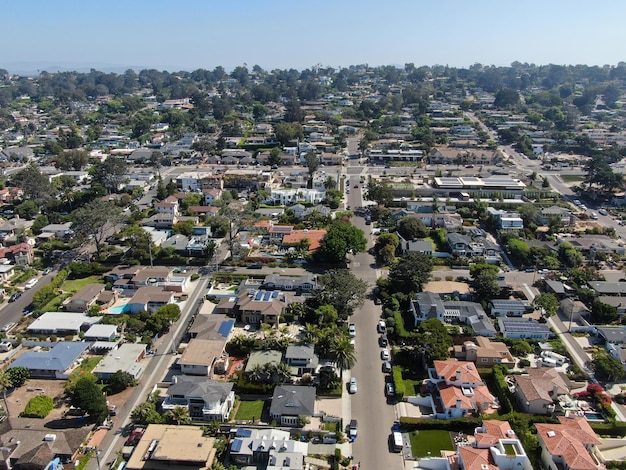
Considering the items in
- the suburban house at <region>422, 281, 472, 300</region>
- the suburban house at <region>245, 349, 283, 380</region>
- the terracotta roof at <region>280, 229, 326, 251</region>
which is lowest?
the suburban house at <region>245, 349, 283, 380</region>

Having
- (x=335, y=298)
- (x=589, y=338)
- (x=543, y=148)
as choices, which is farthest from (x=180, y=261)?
(x=543, y=148)

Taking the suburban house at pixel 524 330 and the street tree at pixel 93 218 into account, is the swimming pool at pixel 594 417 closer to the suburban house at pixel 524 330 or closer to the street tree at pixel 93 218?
the suburban house at pixel 524 330

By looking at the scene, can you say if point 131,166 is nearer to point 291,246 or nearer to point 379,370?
point 291,246

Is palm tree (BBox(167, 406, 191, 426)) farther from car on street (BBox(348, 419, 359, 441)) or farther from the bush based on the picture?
car on street (BBox(348, 419, 359, 441))

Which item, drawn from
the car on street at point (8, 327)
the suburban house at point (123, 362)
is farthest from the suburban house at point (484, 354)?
the car on street at point (8, 327)

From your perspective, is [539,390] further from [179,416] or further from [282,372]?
[179,416]

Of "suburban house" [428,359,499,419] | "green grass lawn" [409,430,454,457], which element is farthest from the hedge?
"green grass lawn" [409,430,454,457]
